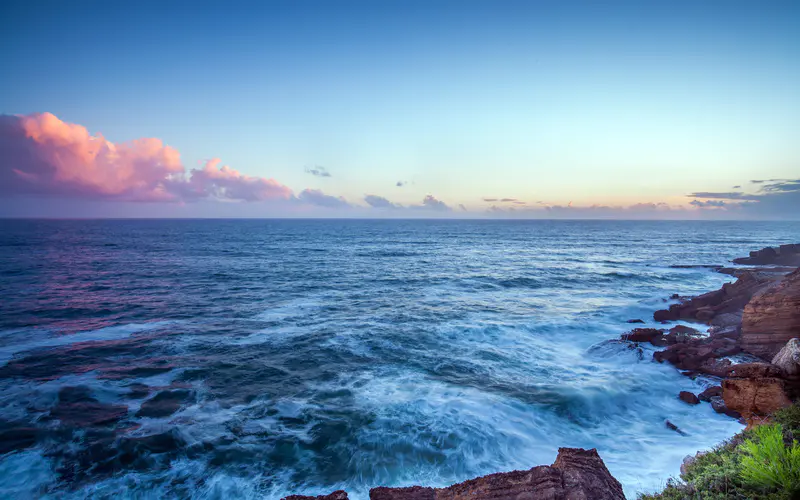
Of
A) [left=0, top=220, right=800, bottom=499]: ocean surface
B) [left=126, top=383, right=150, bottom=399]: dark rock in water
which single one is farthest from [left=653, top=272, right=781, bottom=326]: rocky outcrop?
[left=126, top=383, right=150, bottom=399]: dark rock in water

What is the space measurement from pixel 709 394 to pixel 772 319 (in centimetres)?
549

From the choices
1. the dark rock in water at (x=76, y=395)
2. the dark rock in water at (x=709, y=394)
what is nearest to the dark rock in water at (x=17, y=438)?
the dark rock in water at (x=76, y=395)

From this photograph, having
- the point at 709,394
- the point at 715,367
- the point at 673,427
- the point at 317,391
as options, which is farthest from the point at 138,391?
the point at 715,367

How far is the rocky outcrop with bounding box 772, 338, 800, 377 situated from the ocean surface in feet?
13.5

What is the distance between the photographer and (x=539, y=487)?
5566 mm

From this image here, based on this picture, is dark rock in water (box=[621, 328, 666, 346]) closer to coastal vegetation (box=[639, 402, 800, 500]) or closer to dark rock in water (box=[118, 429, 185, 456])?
coastal vegetation (box=[639, 402, 800, 500])

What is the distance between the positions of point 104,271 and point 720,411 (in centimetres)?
5341

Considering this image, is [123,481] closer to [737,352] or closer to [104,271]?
[737,352]

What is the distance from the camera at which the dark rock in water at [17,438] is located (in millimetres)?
11088

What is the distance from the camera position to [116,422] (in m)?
12.5

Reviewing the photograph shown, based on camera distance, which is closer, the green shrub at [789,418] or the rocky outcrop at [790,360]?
the green shrub at [789,418]

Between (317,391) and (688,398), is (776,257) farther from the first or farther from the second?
(317,391)

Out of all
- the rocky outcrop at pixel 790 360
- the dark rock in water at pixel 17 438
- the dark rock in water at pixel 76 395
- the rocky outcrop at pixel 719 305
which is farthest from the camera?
the rocky outcrop at pixel 719 305

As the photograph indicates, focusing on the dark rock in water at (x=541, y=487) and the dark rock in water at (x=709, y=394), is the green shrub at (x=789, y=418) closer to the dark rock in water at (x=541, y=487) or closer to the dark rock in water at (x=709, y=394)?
the dark rock in water at (x=541, y=487)
